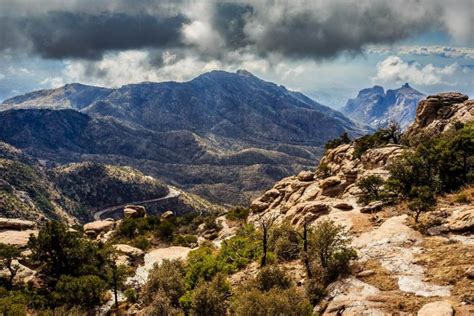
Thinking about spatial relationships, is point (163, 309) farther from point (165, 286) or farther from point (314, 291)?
point (314, 291)

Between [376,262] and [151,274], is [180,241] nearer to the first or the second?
[151,274]

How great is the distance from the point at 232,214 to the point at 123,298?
62.4m

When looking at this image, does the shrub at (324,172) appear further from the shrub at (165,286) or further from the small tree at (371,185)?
the shrub at (165,286)

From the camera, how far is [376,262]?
99.7ft

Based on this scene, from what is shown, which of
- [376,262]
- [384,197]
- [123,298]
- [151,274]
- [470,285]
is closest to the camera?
[470,285]

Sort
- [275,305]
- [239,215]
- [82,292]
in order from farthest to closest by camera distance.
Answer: [239,215] < [82,292] < [275,305]

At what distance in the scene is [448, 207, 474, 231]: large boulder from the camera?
102 ft

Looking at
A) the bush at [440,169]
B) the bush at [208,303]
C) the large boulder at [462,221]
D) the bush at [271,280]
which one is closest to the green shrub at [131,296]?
the bush at [208,303]

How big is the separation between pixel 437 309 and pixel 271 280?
1352 centimetres

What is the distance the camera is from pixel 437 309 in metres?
21.6

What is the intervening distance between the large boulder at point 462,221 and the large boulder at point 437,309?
38.5 feet

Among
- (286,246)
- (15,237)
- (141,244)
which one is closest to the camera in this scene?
(286,246)

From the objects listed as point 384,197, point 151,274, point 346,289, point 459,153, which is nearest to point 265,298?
point 346,289

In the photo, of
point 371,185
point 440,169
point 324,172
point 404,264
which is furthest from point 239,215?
point 404,264
